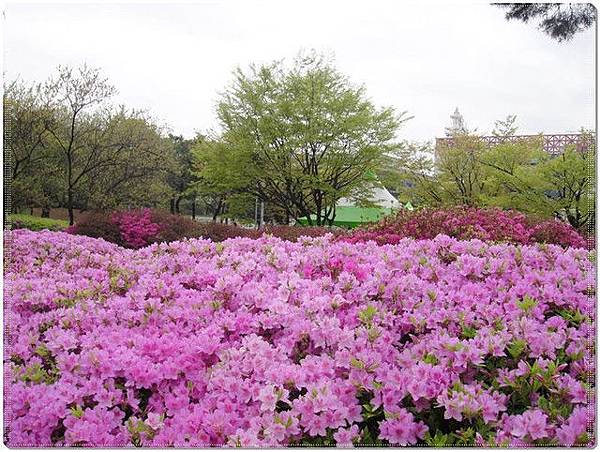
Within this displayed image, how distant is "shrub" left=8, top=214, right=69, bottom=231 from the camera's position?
3.78 metres

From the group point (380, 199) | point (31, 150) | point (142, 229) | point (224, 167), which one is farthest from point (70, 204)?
point (380, 199)

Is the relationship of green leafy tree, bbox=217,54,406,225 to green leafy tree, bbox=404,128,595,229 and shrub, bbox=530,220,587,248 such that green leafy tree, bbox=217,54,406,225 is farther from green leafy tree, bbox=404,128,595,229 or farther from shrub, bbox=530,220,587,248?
shrub, bbox=530,220,587,248

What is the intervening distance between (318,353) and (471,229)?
301 centimetres

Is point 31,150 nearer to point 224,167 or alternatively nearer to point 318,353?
point 318,353

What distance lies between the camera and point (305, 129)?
14.2m

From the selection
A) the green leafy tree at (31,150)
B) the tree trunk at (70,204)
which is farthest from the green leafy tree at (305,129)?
the green leafy tree at (31,150)

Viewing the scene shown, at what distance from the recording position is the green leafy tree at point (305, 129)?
46.4ft

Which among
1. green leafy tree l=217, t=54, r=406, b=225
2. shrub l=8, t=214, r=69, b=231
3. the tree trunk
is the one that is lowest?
shrub l=8, t=214, r=69, b=231

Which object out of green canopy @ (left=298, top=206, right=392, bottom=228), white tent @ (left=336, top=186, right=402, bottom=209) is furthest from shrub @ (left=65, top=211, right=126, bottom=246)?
white tent @ (left=336, top=186, right=402, bottom=209)

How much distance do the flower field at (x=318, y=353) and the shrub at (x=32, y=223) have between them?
1534 millimetres

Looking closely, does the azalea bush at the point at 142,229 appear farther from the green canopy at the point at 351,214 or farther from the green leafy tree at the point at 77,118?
the green canopy at the point at 351,214

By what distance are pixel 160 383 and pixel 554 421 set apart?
1061 mm

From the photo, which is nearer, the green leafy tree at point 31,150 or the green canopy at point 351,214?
the green leafy tree at point 31,150

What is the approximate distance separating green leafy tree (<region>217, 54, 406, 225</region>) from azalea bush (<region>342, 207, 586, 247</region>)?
930 cm
